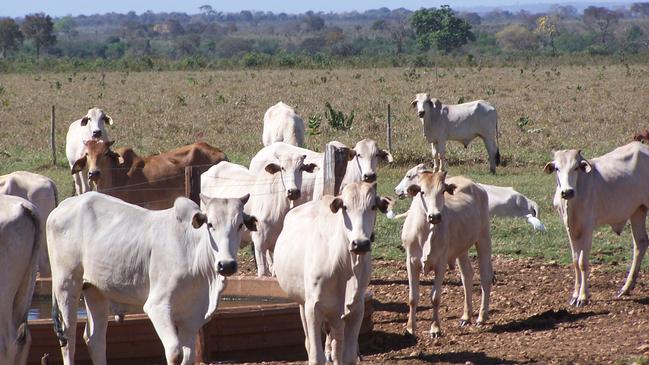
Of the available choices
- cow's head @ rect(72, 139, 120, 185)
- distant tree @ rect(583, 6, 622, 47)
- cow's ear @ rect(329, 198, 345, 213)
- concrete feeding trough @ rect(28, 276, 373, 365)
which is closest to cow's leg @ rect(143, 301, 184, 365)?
concrete feeding trough @ rect(28, 276, 373, 365)

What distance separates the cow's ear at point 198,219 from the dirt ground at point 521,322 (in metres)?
2.30

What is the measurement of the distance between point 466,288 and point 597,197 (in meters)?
2.11

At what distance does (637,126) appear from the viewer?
28375 mm

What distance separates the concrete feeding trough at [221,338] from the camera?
9.83 m

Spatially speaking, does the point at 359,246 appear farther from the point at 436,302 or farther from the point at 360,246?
the point at 436,302

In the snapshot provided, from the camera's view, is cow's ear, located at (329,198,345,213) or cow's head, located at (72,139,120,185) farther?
cow's head, located at (72,139,120,185)

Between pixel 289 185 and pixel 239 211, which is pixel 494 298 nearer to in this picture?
pixel 289 185

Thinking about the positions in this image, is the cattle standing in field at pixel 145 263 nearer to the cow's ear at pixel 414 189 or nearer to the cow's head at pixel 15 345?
the cow's head at pixel 15 345

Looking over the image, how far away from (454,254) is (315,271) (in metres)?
2.80

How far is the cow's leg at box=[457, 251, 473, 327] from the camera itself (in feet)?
37.8

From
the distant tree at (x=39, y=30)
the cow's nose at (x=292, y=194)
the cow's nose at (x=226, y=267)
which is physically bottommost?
the distant tree at (x=39, y=30)

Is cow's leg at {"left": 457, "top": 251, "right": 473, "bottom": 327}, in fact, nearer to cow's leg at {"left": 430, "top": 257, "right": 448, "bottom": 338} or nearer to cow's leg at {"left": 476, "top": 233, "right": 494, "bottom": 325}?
cow's leg at {"left": 476, "top": 233, "right": 494, "bottom": 325}

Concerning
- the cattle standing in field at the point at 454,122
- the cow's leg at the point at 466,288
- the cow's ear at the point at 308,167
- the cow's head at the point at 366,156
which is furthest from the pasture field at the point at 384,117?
the cow's ear at the point at 308,167

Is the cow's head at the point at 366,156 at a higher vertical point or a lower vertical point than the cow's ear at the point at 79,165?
higher
